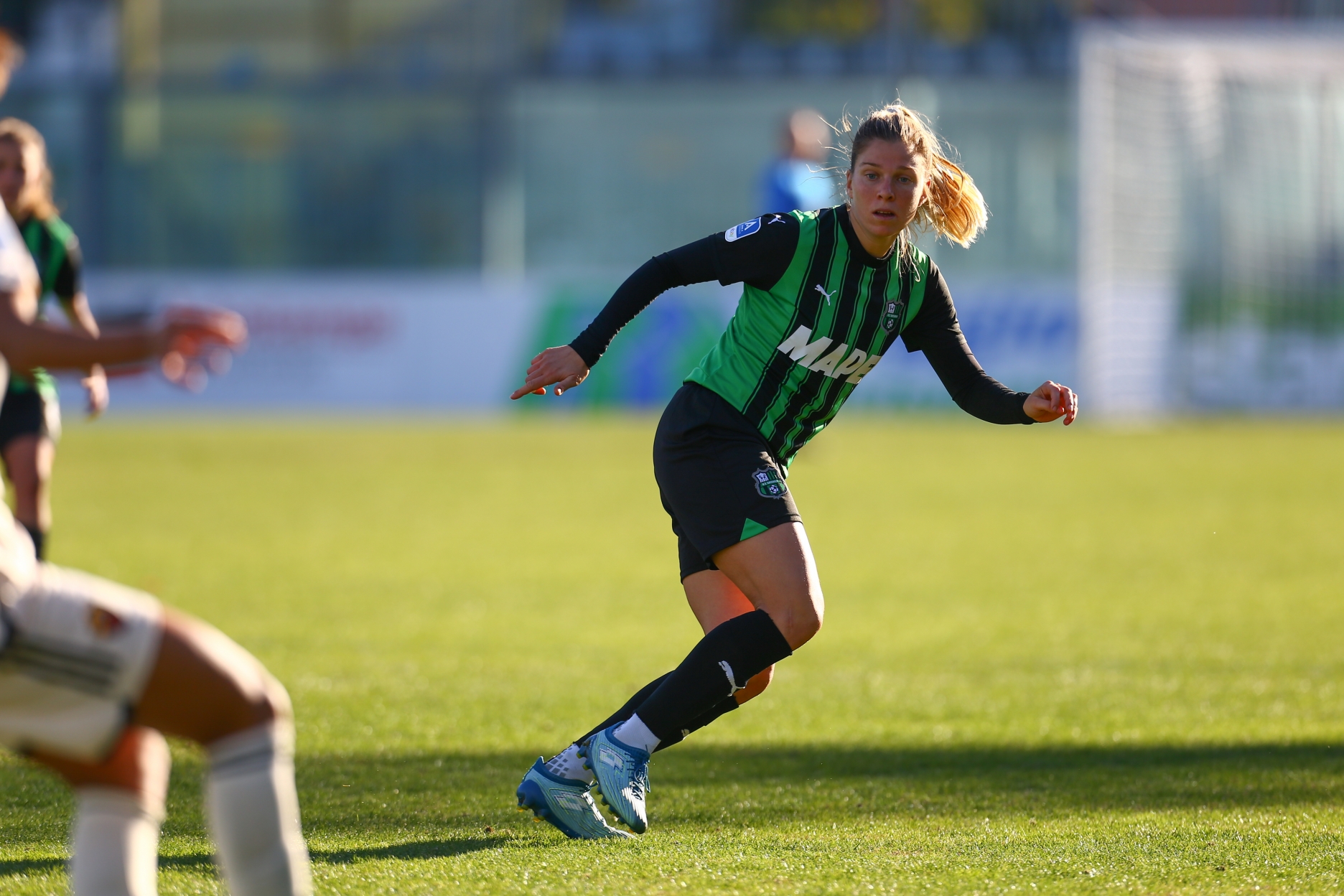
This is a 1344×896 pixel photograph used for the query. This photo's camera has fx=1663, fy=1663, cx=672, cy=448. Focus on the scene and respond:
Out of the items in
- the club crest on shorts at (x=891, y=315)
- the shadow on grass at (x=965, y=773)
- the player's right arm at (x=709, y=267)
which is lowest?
the shadow on grass at (x=965, y=773)

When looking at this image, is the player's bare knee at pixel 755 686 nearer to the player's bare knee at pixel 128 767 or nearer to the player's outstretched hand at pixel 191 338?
the player's bare knee at pixel 128 767

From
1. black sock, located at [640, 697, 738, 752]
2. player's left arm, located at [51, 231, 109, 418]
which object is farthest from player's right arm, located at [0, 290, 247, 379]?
player's left arm, located at [51, 231, 109, 418]

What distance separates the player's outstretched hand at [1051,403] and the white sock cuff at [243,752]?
2263 mm

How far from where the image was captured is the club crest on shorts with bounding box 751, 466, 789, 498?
13.4ft

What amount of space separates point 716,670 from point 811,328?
2.89 feet

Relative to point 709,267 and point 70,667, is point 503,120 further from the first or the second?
point 70,667

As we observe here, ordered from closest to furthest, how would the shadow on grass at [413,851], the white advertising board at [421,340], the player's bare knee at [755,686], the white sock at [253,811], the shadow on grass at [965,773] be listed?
1. the white sock at [253,811]
2. the shadow on grass at [413,851]
3. the player's bare knee at [755,686]
4. the shadow on grass at [965,773]
5. the white advertising board at [421,340]

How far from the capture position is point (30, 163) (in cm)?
611

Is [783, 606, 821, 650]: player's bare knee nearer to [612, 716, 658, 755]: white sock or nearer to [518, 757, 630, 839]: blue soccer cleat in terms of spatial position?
[612, 716, 658, 755]: white sock

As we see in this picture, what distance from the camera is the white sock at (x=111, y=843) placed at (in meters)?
2.63

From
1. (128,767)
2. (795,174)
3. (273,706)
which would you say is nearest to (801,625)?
(273,706)

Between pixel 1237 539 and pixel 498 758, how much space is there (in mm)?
6820

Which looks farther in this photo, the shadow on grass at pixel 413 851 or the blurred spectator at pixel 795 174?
the blurred spectator at pixel 795 174

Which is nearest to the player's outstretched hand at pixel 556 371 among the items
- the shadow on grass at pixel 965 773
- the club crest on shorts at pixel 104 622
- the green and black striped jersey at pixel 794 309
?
the green and black striped jersey at pixel 794 309
